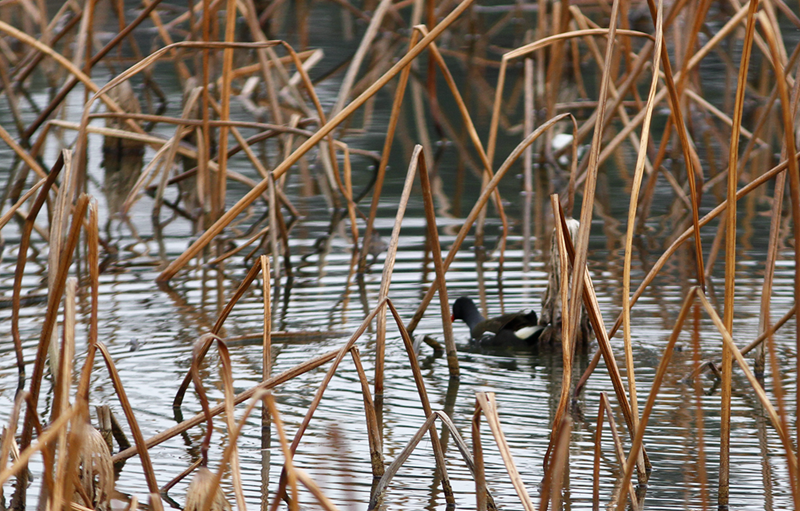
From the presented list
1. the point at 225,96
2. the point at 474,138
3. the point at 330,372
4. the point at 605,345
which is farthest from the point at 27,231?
the point at 225,96

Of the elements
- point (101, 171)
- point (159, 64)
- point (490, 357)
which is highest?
point (159, 64)

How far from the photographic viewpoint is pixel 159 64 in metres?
13.6

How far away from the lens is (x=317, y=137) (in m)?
4.53

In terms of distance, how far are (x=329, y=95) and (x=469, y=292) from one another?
5728 mm

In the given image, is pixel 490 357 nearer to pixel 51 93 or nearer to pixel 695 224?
pixel 695 224

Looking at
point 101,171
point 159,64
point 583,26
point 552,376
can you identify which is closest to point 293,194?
point 101,171

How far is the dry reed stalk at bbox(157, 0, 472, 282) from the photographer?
3.93 m

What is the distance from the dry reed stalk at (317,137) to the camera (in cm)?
393

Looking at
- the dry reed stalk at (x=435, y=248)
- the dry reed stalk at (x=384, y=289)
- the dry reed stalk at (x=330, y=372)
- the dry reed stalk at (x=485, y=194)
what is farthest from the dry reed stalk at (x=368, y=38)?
the dry reed stalk at (x=330, y=372)

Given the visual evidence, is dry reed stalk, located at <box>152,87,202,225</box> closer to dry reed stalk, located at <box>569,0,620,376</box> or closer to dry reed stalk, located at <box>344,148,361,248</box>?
dry reed stalk, located at <box>344,148,361,248</box>

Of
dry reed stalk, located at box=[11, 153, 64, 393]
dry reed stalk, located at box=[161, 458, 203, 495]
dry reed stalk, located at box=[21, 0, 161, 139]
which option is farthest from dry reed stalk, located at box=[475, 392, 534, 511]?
dry reed stalk, located at box=[21, 0, 161, 139]

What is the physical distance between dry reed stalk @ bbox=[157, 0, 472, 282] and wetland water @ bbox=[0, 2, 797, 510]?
1.20 feet

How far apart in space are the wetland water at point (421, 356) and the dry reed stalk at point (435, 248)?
12 centimetres

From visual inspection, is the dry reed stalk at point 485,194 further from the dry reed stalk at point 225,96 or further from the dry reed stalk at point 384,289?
the dry reed stalk at point 225,96
